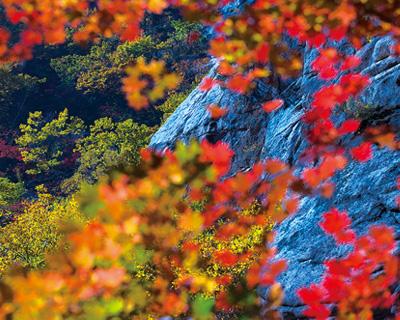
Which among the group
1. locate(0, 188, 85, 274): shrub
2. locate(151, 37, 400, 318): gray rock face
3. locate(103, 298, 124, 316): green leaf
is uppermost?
locate(0, 188, 85, 274): shrub

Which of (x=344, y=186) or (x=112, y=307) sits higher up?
(x=344, y=186)

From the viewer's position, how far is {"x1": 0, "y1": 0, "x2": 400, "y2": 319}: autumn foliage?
2307 millimetres

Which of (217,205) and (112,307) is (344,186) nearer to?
(112,307)

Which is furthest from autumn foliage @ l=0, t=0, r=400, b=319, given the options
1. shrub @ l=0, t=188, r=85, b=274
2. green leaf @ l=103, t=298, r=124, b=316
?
shrub @ l=0, t=188, r=85, b=274

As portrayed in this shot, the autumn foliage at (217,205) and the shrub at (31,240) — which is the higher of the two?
the shrub at (31,240)

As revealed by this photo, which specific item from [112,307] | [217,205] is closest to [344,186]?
[112,307]

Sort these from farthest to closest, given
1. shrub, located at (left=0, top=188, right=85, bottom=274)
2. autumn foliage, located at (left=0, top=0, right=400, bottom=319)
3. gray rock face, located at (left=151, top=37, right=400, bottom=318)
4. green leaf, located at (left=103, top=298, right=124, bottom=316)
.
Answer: shrub, located at (left=0, top=188, right=85, bottom=274) < gray rock face, located at (left=151, top=37, right=400, bottom=318) < autumn foliage, located at (left=0, top=0, right=400, bottom=319) < green leaf, located at (left=103, top=298, right=124, bottom=316)

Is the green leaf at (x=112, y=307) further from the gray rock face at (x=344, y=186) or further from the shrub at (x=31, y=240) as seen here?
the shrub at (x=31, y=240)

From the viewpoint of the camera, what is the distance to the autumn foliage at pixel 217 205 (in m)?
2.31

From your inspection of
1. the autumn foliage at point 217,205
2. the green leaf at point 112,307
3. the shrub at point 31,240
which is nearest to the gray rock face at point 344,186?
the autumn foliage at point 217,205

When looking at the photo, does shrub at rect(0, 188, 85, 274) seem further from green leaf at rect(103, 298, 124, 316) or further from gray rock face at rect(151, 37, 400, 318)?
green leaf at rect(103, 298, 124, 316)

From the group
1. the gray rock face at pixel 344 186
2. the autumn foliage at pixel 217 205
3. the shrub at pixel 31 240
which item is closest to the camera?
the autumn foliage at pixel 217 205

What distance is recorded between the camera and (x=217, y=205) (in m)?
10.9

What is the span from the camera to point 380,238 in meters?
4.66
